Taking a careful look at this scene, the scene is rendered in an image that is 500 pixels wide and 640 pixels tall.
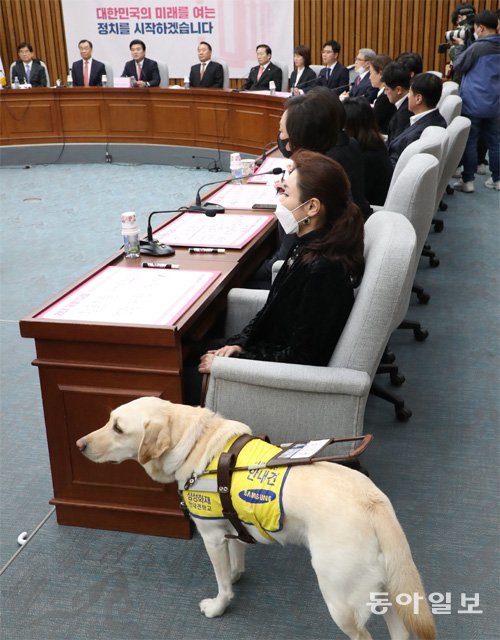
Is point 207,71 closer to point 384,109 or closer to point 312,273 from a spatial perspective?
point 384,109

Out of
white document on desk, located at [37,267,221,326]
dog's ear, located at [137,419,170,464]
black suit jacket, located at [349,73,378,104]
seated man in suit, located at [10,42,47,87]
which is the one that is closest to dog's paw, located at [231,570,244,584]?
dog's ear, located at [137,419,170,464]

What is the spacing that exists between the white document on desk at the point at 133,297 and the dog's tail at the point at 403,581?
90 cm

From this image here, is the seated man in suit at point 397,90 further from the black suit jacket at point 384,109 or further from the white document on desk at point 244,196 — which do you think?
the white document on desk at point 244,196

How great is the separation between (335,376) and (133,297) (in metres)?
0.72

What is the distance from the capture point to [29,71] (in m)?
9.55

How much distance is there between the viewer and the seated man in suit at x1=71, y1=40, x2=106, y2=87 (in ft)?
29.6

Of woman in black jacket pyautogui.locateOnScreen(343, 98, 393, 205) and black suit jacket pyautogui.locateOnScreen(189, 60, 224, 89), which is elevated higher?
black suit jacket pyautogui.locateOnScreen(189, 60, 224, 89)

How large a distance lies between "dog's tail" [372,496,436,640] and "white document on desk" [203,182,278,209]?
7.37 ft

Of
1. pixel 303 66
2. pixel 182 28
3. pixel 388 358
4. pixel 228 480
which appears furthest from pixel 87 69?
pixel 228 480

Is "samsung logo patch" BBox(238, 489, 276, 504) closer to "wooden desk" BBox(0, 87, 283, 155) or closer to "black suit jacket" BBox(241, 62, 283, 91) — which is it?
"wooden desk" BBox(0, 87, 283, 155)

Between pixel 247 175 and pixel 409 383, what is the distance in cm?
155

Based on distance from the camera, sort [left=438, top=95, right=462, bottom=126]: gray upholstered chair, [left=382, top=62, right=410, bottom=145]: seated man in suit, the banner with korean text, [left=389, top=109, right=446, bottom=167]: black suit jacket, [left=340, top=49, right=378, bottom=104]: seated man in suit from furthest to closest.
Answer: the banner with korean text, [left=340, top=49, right=378, bottom=104]: seated man in suit, [left=382, top=62, right=410, bottom=145]: seated man in suit, [left=438, top=95, right=462, bottom=126]: gray upholstered chair, [left=389, top=109, right=446, bottom=167]: black suit jacket

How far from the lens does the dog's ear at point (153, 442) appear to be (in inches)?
68.7

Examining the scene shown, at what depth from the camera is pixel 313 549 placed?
155cm
